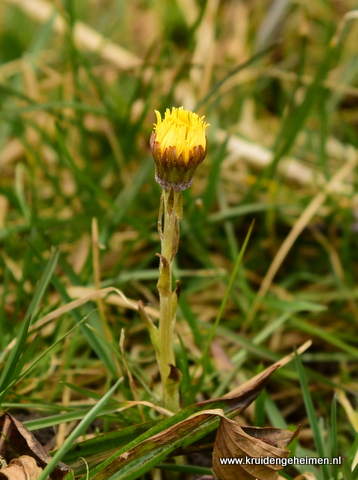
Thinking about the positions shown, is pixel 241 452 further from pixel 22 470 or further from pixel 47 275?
pixel 47 275

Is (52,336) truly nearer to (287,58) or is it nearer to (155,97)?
(155,97)

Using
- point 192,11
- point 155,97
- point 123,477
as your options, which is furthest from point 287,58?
point 123,477

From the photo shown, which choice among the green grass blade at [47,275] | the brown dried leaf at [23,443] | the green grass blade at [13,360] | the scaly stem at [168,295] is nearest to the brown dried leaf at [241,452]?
the scaly stem at [168,295]

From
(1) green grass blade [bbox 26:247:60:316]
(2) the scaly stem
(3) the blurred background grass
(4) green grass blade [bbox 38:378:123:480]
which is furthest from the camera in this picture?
(3) the blurred background grass

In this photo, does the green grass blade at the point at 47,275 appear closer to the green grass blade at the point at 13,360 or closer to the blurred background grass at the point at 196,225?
the blurred background grass at the point at 196,225

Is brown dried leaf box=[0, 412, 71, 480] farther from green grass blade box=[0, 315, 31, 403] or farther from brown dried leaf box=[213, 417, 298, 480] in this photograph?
brown dried leaf box=[213, 417, 298, 480]

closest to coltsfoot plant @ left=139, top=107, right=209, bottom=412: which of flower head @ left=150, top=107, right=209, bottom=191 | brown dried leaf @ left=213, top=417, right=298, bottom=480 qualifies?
flower head @ left=150, top=107, right=209, bottom=191

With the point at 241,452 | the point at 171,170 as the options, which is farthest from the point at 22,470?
the point at 171,170
